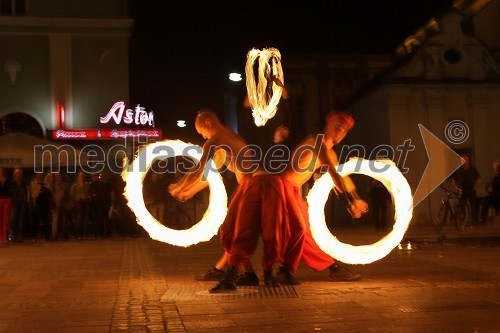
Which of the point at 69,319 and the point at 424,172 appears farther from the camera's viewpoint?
the point at 424,172

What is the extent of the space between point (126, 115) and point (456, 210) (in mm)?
13778

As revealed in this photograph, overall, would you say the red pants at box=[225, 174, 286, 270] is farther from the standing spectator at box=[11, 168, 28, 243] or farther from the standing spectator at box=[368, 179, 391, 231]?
the standing spectator at box=[368, 179, 391, 231]

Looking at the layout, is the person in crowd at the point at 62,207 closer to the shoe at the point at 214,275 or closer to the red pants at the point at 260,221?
the shoe at the point at 214,275

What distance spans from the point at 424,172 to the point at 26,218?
43.6 ft

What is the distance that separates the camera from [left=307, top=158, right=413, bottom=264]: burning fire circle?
9.88 meters

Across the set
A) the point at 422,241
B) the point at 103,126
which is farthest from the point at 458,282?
the point at 103,126

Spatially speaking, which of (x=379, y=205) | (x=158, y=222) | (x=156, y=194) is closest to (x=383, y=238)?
(x=158, y=222)

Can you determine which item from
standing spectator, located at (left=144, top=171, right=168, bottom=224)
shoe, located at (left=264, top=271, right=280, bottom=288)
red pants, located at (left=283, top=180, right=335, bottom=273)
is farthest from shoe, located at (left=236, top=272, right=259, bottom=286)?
standing spectator, located at (left=144, top=171, right=168, bottom=224)

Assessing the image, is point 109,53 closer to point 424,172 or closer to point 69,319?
point 424,172

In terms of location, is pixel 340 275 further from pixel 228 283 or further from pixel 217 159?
pixel 217 159

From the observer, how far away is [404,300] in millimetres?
8344

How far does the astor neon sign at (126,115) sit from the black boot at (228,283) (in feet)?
65.3

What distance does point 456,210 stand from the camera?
64.1ft

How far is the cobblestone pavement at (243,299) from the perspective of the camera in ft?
23.3
